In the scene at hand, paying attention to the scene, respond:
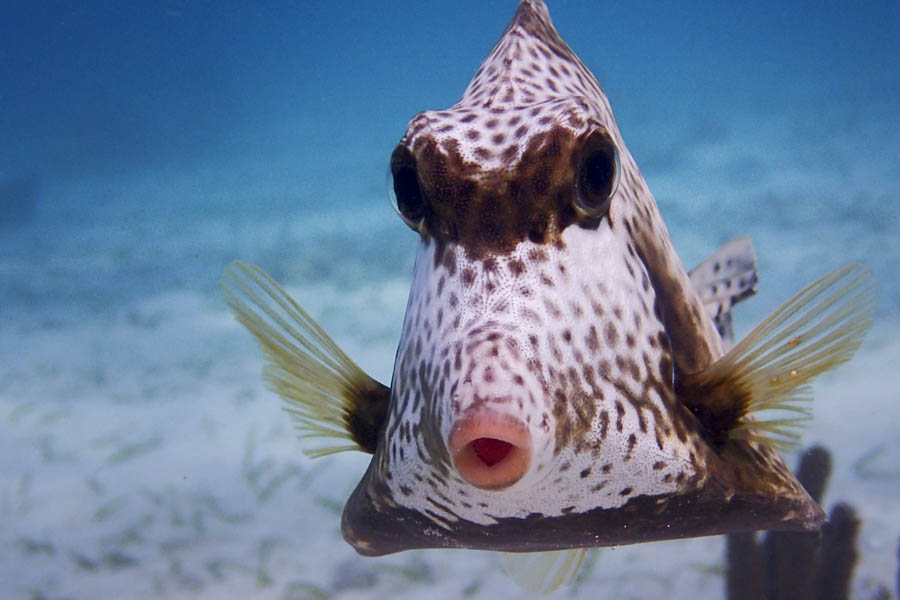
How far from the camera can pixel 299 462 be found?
20.1 feet

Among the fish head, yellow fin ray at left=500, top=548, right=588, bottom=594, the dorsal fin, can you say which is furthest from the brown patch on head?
yellow fin ray at left=500, top=548, right=588, bottom=594

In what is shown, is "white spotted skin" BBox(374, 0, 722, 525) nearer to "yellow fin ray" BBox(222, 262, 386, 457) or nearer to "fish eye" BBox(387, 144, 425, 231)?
"fish eye" BBox(387, 144, 425, 231)

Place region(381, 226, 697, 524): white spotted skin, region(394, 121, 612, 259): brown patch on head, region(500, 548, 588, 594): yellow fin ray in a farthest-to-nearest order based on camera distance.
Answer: region(500, 548, 588, 594): yellow fin ray < region(394, 121, 612, 259): brown patch on head < region(381, 226, 697, 524): white spotted skin

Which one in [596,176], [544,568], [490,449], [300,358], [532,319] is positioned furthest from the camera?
[544,568]

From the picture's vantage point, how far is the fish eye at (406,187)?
1.61 metres

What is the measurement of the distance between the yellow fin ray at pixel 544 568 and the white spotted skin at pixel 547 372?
110 cm

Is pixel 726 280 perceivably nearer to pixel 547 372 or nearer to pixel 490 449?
pixel 547 372

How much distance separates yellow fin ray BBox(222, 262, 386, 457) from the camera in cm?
193

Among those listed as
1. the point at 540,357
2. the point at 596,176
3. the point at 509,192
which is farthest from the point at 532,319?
the point at 596,176

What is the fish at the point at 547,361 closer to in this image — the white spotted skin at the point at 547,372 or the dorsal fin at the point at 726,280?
the white spotted skin at the point at 547,372

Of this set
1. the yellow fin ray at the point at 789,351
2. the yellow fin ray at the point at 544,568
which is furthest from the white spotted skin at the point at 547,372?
the yellow fin ray at the point at 544,568

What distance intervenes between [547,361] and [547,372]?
0.08 ft

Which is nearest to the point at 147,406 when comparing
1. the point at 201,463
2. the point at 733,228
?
the point at 201,463

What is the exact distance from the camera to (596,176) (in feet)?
5.19
